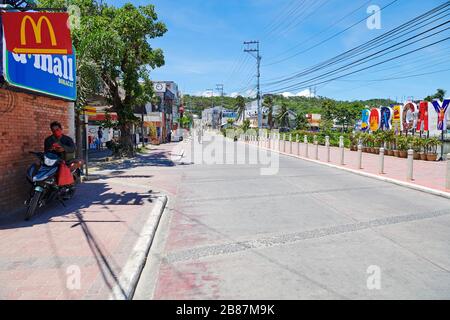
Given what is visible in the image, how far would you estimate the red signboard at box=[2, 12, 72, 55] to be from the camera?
6836 mm

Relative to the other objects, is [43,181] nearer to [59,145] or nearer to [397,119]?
[59,145]

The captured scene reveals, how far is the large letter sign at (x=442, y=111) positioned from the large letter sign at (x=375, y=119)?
6.98 metres

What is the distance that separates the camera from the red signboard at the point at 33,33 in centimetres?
684

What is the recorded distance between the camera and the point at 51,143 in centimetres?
833

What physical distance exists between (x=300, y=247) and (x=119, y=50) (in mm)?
14797

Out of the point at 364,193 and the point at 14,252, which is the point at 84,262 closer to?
the point at 14,252

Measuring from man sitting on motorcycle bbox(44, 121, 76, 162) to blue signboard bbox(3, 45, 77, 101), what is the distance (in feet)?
3.06

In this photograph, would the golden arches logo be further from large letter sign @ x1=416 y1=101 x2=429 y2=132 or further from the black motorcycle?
large letter sign @ x1=416 y1=101 x2=429 y2=132

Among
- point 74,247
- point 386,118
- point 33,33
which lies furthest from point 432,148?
point 74,247

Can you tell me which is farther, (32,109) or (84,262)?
(32,109)

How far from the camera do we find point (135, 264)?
15.9 feet

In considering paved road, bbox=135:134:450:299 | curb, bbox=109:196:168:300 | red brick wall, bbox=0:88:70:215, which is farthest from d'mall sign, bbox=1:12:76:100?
paved road, bbox=135:134:450:299

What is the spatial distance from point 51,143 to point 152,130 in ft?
119

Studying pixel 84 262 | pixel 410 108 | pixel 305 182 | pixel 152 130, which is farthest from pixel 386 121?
pixel 84 262
